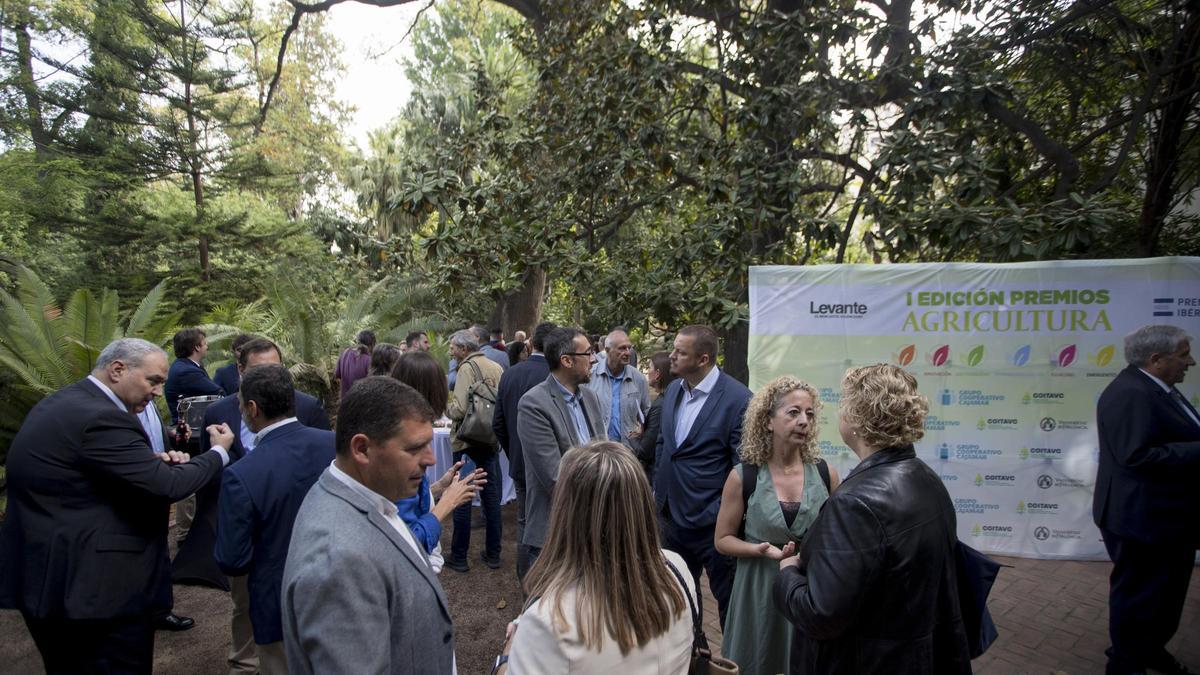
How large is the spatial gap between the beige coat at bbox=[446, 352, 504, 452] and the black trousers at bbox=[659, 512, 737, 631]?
2.26 metres

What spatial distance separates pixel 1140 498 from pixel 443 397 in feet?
13.8

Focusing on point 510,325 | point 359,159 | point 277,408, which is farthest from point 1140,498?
point 359,159

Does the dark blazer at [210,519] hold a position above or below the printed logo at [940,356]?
below

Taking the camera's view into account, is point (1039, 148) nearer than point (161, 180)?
Yes

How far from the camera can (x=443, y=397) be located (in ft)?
15.5

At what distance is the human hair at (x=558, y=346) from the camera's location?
3994 millimetres

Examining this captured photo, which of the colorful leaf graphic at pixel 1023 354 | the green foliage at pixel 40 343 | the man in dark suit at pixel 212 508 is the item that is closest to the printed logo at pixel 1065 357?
the colorful leaf graphic at pixel 1023 354

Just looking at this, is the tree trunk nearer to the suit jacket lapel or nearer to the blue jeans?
the blue jeans

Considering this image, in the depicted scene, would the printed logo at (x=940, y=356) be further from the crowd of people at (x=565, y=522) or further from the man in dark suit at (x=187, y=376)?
the man in dark suit at (x=187, y=376)

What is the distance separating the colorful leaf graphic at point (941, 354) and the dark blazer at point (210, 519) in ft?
14.5

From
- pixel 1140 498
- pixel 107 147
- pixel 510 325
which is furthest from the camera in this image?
pixel 510 325

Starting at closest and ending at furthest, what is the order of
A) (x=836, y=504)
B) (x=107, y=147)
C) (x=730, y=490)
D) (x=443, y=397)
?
(x=836, y=504) → (x=730, y=490) → (x=443, y=397) → (x=107, y=147)

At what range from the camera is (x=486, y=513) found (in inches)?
216

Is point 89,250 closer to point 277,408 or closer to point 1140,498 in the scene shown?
point 277,408
